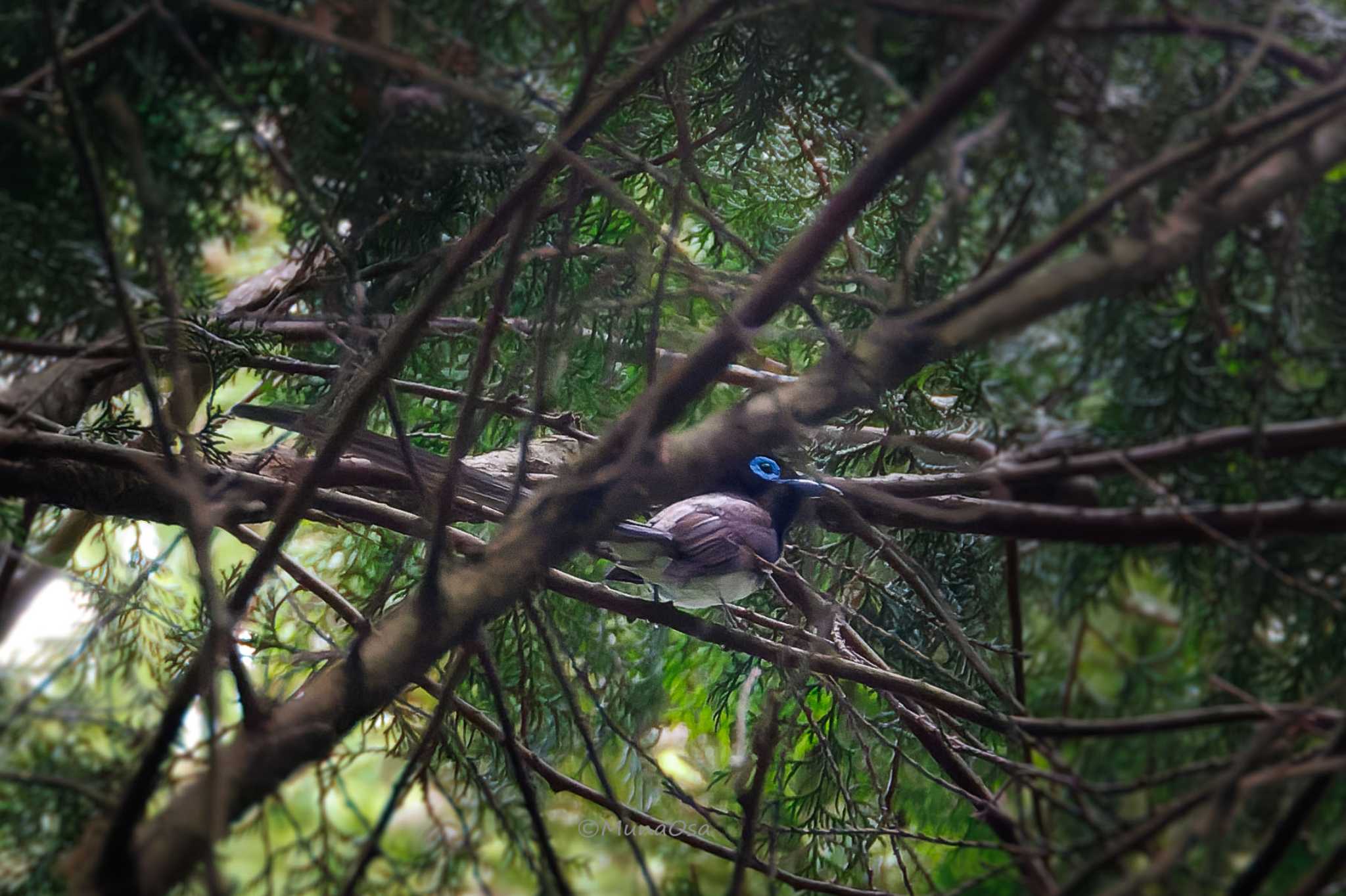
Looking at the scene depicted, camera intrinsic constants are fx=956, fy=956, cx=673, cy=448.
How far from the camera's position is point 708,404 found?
1930 mm

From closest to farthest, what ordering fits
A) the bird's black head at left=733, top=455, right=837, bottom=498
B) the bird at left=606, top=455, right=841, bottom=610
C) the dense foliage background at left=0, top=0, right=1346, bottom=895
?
the dense foliage background at left=0, top=0, right=1346, bottom=895, the bird's black head at left=733, top=455, right=837, bottom=498, the bird at left=606, top=455, right=841, bottom=610

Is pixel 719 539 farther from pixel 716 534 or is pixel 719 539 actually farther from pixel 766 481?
pixel 766 481

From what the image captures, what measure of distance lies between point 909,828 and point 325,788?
1.24m

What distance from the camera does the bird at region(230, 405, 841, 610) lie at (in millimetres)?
2115

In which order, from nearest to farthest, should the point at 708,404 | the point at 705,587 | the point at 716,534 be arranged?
the point at 708,404 → the point at 716,534 → the point at 705,587

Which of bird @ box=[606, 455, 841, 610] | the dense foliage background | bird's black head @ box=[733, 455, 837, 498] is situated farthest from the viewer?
bird @ box=[606, 455, 841, 610]

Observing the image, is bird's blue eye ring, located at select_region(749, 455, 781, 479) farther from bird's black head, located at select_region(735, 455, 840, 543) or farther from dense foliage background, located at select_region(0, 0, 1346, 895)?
dense foliage background, located at select_region(0, 0, 1346, 895)

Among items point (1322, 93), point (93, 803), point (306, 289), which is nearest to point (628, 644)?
point (306, 289)

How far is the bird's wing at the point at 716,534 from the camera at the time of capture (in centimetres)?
214

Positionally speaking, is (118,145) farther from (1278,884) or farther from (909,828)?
(909,828)

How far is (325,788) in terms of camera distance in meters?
Result: 1.65

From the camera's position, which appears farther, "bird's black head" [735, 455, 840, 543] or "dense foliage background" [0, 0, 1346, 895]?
"bird's black head" [735, 455, 840, 543]

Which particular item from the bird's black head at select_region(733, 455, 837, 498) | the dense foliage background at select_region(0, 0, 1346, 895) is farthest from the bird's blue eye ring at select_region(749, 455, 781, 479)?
the dense foliage background at select_region(0, 0, 1346, 895)

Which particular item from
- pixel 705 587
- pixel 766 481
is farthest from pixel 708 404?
pixel 705 587
